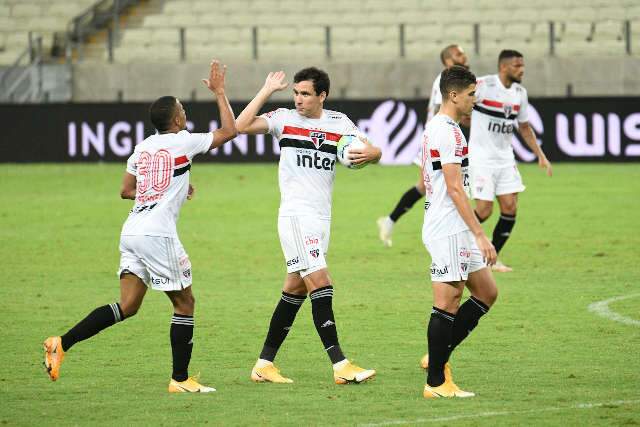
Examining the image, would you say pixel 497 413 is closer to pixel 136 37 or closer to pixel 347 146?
pixel 347 146

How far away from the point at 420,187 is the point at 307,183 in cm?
637

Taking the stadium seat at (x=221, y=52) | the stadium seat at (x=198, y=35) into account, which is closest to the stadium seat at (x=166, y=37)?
the stadium seat at (x=198, y=35)

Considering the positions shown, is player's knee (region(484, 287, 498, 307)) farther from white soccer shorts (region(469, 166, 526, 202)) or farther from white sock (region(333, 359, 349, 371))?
white soccer shorts (region(469, 166, 526, 202))

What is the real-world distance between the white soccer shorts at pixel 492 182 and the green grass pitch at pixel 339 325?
2.69 ft

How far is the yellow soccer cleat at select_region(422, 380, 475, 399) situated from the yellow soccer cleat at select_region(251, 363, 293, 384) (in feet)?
3.22

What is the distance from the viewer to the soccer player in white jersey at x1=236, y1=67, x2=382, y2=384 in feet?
25.0

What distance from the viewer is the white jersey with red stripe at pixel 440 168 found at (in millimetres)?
7000

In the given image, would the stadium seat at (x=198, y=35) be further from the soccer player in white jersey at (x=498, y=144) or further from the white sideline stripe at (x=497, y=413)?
the white sideline stripe at (x=497, y=413)

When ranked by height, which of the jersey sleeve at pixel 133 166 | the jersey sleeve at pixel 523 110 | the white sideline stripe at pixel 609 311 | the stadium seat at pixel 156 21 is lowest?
the white sideline stripe at pixel 609 311

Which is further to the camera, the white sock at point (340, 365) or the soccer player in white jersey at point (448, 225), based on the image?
the white sock at point (340, 365)

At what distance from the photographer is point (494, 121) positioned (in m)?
12.6

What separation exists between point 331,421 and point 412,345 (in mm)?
2439

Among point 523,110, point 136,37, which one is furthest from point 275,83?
point 136,37

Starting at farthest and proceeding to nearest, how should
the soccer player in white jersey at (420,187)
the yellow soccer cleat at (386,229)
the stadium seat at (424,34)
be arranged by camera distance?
the stadium seat at (424,34), the yellow soccer cleat at (386,229), the soccer player in white jersey at (420,187)
